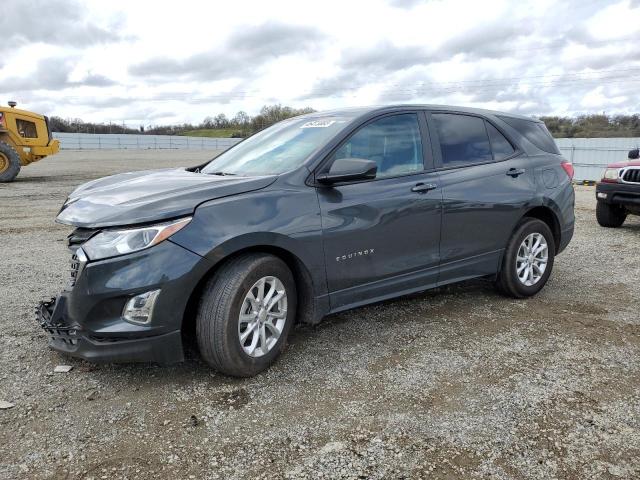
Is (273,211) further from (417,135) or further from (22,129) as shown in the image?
(22,129)

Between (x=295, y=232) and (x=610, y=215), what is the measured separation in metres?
7.47

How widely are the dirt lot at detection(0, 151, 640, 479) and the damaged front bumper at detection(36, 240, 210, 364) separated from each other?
316 millimetres

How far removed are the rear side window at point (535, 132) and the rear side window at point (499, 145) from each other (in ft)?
0.76

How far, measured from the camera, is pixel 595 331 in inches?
165

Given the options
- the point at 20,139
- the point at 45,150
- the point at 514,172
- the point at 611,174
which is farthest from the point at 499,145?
the point at 45,150

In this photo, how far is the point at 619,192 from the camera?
27.3ft

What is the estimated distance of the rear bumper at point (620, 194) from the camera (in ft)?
26.5

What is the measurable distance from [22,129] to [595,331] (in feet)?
57.0

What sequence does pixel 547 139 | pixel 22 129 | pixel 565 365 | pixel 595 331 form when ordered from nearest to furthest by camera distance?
pixel 565 365, pixel 595 331, pixel 547 139, pixel 22 129

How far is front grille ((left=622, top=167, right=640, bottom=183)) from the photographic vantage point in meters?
8.09

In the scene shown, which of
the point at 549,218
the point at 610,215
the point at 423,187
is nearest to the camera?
the point at 423,187

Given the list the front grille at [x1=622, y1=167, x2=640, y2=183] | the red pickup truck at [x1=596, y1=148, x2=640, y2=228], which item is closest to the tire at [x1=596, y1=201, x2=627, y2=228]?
the red pickup truck at [x1=596, y1=148, x2=640, y2=228]

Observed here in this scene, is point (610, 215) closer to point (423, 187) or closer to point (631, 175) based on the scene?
point (631, 175)

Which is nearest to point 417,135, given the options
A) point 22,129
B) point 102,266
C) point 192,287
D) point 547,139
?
point 547,139
